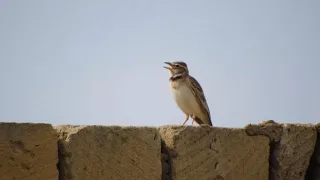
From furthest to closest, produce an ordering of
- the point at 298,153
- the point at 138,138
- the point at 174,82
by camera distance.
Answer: the point at 174,82 → the point at 298,153 → the point at 138,138

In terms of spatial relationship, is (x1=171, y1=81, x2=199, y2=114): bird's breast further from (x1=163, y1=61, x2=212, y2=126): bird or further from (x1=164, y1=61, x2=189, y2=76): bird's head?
(x1=164, y1=61, x2=189, y2=76): bird's head

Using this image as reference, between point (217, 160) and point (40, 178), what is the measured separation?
6.15 feet

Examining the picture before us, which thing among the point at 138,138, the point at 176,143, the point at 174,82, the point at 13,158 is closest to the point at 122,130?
the point at 138,138

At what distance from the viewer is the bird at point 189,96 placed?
27.3 feet

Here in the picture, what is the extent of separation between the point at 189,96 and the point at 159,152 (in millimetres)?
2867

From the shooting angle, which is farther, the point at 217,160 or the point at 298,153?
the point at 298,153

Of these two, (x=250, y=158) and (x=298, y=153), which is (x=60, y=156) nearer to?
(x=250, y=158)

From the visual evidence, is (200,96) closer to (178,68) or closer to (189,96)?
(189,96)

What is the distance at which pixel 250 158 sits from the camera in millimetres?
6125

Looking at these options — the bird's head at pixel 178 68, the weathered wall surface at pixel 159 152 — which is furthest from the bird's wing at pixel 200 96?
the weathered wall surface at pixel 159 152

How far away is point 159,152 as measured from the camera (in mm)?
5484

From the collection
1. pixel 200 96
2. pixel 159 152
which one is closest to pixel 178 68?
pixel 200 96

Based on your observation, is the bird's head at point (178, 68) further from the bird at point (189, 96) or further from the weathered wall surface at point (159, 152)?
the weathered wall surface at point (159, 152)

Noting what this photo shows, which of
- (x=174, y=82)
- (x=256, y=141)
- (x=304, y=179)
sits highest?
(x=174, y=82)
